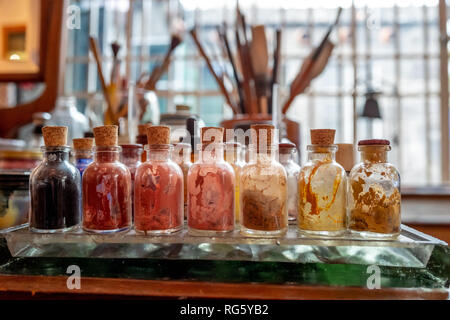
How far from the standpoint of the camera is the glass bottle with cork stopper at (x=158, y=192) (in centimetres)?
53

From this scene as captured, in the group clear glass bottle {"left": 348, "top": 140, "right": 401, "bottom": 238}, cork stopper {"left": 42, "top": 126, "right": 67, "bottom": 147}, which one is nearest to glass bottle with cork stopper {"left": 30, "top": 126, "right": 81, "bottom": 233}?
cork stopper {"left": 42, "top": 126, "right": 67, "bottom": 147}

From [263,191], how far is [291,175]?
136 millimetres

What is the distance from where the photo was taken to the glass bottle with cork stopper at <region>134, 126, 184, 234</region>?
526mm

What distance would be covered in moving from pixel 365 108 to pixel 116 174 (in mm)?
1993

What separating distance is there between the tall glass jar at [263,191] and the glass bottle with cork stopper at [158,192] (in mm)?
112

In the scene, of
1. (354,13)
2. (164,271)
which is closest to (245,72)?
(164,271)

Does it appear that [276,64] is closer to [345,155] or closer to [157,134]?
[345,155]

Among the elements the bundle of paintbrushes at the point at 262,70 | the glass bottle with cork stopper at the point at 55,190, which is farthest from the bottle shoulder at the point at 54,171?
the bundle of paintbrushes at the point at 262,70

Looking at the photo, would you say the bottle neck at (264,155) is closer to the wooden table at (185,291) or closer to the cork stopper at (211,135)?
the cork stopper at (211,135)

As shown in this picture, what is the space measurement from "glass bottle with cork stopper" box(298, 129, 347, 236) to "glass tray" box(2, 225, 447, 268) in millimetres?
27

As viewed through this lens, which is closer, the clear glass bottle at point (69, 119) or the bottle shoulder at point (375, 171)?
the bottle shoulder at point (375, 171)

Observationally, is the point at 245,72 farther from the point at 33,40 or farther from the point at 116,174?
the point at 33,40
